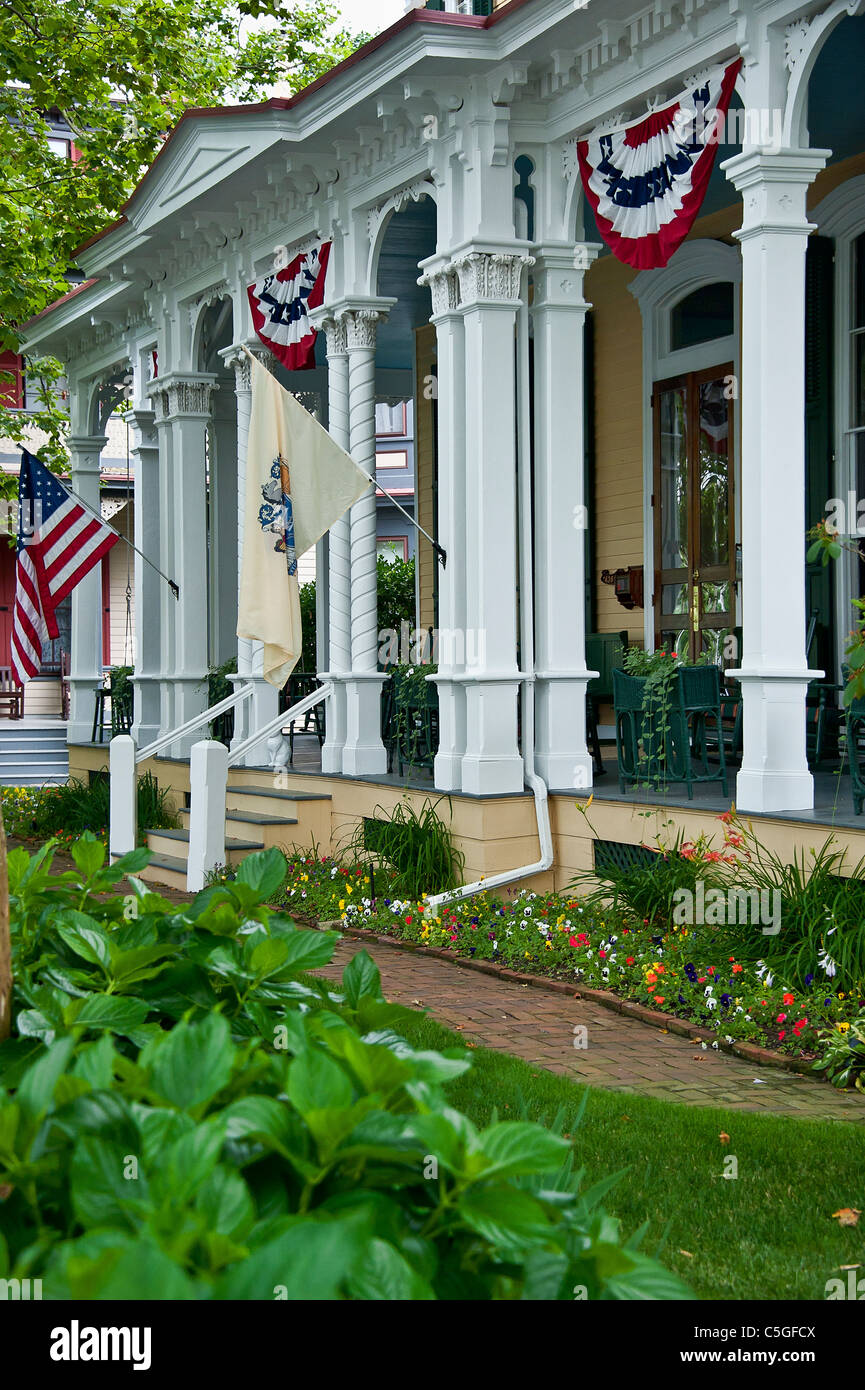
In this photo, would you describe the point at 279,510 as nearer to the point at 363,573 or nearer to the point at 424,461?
the point at 363,573

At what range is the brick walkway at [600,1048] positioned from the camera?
206 inches

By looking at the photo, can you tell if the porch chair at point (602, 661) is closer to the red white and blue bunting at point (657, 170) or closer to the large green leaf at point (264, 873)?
the red white and blue bunting at point (657, 170)

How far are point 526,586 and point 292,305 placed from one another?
3.68m

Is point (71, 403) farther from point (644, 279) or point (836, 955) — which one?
point (836, 955)

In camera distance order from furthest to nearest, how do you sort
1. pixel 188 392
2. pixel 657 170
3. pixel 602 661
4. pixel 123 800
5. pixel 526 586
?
pixel 188 392, pixel 602 661, pixel 123 800, pixel 526 586, pixel 657 170

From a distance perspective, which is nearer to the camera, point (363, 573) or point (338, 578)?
point (363, 573)

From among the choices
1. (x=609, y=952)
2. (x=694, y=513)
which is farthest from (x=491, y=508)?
(x=609, y=952)

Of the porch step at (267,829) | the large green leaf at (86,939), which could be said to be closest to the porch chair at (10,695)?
the porch step at (267,829)

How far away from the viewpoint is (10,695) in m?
23.2

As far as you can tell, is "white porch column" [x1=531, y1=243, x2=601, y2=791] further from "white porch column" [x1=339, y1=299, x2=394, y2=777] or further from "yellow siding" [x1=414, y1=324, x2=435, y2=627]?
"yellow siding" [x1=414, y1=324, x2=435, y2=627]

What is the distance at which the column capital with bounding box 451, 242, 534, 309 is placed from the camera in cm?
854

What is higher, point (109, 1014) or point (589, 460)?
point (589, 460)

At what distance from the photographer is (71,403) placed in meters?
16.8
